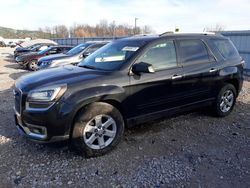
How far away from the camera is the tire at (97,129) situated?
11.6ft

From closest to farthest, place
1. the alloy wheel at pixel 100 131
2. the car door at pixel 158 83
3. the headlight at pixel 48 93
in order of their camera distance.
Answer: the headlight at pixel 48 93
the alloy wheel at pixel 100 131
the car door at pixel 158 83

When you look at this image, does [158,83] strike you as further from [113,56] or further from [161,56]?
[113,56]

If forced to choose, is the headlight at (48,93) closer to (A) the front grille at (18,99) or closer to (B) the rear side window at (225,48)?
(A) the front grille at (18,99)

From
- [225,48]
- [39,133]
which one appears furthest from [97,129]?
[225,48]

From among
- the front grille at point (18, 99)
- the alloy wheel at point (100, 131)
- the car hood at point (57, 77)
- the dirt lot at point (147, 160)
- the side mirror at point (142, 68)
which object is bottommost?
the dirt lot at point (147, 160)

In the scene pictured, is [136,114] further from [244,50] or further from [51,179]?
[244,50]

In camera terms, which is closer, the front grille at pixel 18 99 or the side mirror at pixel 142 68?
the front grille at pixel 18 99

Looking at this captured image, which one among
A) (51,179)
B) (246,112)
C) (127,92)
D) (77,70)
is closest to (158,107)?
(127,92)

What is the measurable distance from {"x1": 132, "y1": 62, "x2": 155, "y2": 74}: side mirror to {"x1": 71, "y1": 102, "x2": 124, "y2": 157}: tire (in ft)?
2.20

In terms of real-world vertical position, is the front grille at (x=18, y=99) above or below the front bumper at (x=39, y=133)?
above

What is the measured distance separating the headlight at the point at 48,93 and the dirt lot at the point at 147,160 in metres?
0.92

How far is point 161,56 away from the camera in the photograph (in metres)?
4.27

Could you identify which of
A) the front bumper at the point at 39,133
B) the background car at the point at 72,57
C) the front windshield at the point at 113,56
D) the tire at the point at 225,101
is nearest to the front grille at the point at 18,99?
the front bumper at the point at 39,133

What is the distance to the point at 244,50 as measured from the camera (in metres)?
11.9
